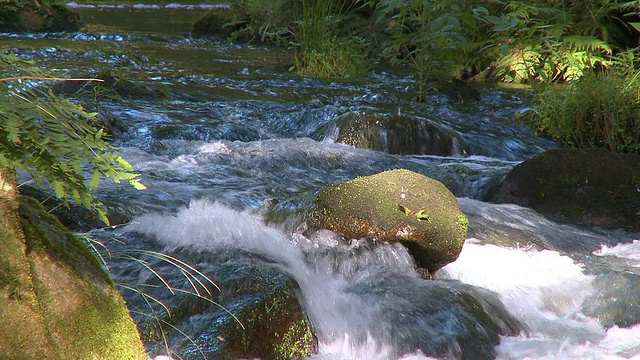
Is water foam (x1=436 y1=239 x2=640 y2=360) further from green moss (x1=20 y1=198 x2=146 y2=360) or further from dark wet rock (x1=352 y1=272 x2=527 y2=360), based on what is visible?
green moss (x1=20 y1=198 x2=146 y2=360)

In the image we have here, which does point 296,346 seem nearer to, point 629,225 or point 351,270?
point 351,270

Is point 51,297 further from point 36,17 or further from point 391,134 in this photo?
point 36,17

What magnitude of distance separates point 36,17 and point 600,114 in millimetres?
11833

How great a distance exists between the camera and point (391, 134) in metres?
6.02

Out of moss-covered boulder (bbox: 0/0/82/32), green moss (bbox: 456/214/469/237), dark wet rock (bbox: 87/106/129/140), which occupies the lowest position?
moss-covered boulder (bbox: 0/0/82/32)

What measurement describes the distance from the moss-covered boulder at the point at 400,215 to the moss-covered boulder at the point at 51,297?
187 cm

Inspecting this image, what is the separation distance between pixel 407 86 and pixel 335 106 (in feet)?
6.54

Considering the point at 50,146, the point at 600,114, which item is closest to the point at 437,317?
the point at 50,146

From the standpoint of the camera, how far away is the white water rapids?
2754 millimetres

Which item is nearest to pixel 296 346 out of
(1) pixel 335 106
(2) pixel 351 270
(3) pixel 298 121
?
(2) pixel 351 270

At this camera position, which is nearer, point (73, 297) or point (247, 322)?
point (73, 297)

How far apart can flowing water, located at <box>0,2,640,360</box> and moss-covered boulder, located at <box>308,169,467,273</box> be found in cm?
8

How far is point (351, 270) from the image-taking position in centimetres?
326

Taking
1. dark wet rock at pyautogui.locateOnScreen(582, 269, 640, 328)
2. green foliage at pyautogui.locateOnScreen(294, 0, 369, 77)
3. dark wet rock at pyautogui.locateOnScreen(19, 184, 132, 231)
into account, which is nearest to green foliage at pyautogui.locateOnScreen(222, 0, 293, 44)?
green foliage at pyautogui.locateOnScreen(294, 0, 369, 77)
